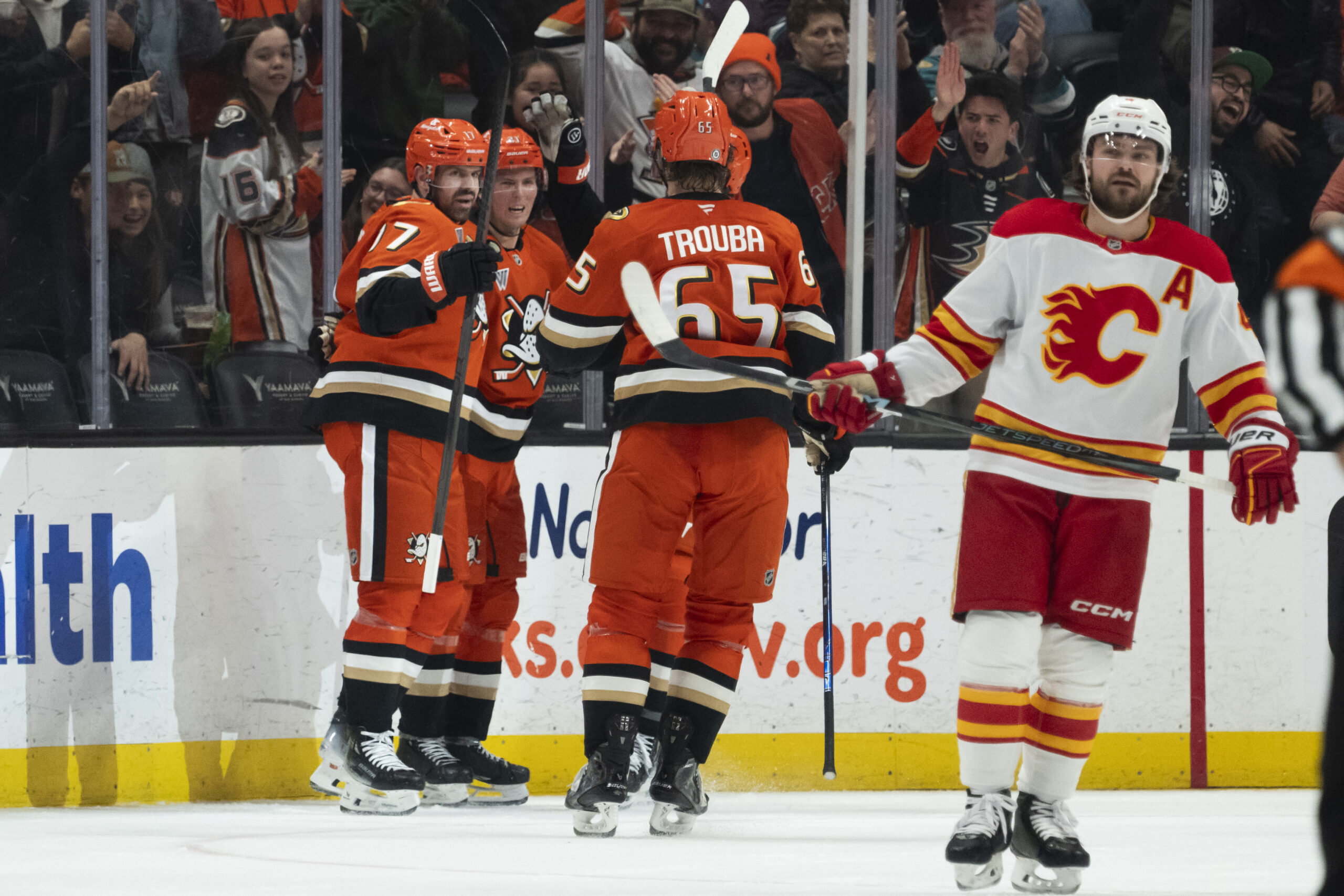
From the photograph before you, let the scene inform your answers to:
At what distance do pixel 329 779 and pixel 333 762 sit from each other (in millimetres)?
41

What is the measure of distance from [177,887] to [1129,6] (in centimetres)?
379

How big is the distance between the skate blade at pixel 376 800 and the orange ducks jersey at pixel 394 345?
31.5 inches

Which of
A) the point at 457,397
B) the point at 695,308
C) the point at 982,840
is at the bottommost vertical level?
the point at 982,840

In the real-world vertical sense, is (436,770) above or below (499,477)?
below

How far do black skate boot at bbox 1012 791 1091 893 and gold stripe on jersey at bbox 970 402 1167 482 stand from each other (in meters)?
0.55

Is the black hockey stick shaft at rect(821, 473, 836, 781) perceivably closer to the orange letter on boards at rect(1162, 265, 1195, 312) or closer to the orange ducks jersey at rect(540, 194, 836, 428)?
the orange ducks jersey at rect(540, 194, 836, 428)

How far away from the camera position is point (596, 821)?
3.06 m

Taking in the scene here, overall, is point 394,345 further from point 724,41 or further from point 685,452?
point 724,41

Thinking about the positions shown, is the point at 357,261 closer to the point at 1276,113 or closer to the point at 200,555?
the point at 200,555

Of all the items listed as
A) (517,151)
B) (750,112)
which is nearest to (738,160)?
(517,151)

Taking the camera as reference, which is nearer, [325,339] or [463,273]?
[463,273]

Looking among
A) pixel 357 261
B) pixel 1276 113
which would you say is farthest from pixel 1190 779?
pixel 357 261

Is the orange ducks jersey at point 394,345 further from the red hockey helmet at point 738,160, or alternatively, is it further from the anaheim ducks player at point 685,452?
the red hockey helmet at point 738,160

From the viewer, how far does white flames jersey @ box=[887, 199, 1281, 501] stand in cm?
256
